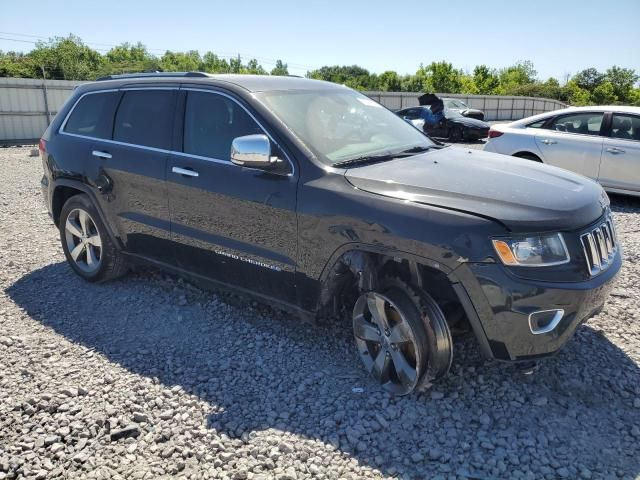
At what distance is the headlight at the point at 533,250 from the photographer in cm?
271

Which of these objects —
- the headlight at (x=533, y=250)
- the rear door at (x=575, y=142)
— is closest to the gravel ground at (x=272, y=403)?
the headlight at (x=533, y=250)

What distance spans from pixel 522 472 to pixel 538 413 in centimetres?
52

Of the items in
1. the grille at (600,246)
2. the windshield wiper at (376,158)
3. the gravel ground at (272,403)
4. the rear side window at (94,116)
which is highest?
the rear side window at (94,116)

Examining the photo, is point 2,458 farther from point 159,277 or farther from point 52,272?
point 52,272

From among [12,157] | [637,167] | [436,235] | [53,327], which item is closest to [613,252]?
[436,235]

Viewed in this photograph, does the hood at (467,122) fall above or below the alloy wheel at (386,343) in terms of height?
above

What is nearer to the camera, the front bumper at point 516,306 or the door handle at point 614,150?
the front bumper at point 516,306

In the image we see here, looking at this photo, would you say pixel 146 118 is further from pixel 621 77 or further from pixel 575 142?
pixel 621 77

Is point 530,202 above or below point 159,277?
above

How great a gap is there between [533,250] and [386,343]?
1002 mm

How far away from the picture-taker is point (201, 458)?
2.74m

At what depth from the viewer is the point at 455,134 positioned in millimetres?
19438

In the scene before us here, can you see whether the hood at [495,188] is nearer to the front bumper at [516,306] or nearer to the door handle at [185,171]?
the front bumper at [516,306]

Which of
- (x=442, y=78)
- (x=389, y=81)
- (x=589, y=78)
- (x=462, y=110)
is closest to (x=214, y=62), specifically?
(x=389, y=81)
